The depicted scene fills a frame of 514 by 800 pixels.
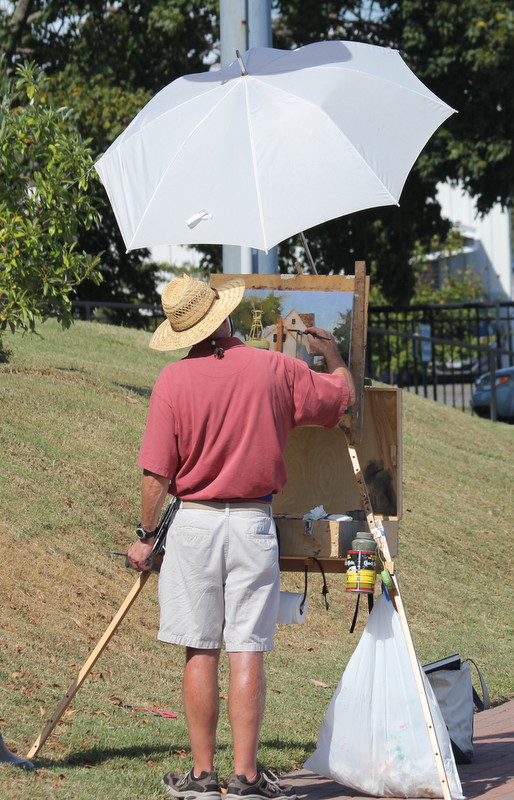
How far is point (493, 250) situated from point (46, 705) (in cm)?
5241

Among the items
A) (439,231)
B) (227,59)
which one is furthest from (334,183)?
(439,231)

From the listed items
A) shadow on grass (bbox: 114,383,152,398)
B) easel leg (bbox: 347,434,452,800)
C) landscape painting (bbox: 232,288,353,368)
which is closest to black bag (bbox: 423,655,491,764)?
easel leg (bbox: 347,434,452,800)

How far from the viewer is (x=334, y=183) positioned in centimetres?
490

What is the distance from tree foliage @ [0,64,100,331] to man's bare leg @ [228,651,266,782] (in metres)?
6.01

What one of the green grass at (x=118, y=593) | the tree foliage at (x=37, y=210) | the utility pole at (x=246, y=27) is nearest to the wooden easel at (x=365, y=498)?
the green grass at (x=118, y=593)

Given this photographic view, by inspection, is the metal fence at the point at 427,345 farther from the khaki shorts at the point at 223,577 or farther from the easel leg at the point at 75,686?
the khaki shorts at the point at 223,577

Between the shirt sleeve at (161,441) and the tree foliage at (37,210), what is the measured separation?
5.60 metres

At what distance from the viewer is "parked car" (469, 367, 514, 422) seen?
18703mm

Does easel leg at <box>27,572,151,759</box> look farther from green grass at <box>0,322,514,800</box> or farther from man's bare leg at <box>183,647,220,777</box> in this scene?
man's bare leg at <box>183,647,220,777</box>

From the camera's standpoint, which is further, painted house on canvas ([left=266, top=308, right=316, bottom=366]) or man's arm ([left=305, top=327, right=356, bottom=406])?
painted house on canvas ([left=266, top=308, right=316, bottom=366])

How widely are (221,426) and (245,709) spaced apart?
1084mm

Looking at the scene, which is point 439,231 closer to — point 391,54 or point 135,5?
point 135,5

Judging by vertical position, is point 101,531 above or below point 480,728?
above

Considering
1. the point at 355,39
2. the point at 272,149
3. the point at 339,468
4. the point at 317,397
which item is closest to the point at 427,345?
the point at 355,39
